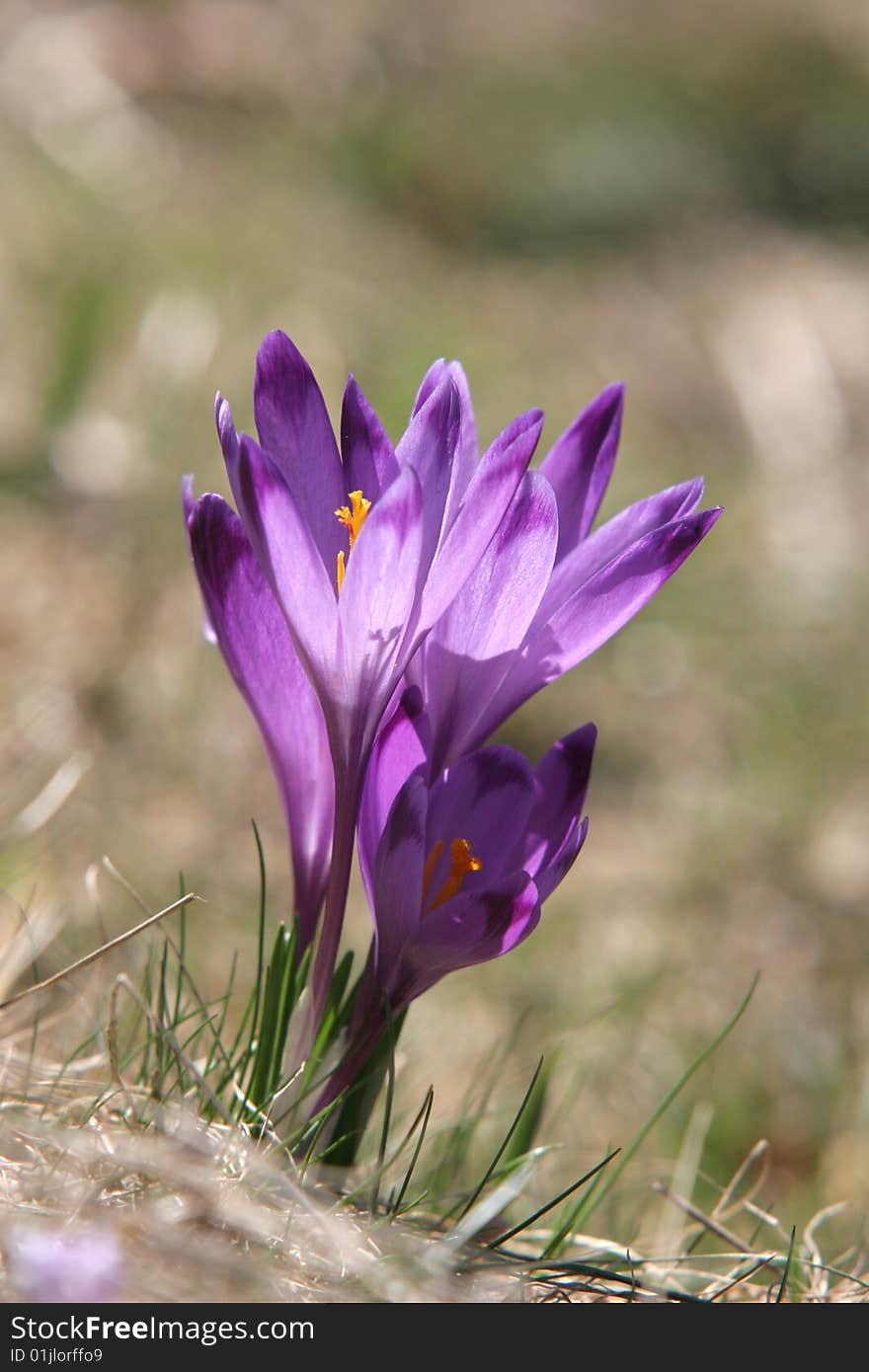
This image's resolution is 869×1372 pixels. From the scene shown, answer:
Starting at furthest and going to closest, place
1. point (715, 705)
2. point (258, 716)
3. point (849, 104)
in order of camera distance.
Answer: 1. point (849, 104)
2. point (715, 705)
3. point (258, 716)

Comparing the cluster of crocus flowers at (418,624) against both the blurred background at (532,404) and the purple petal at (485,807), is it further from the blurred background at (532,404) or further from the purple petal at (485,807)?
the blurred background at (532,404)

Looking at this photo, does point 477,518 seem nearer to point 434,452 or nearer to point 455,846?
point 434,452

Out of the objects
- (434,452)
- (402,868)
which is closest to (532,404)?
(434,452)

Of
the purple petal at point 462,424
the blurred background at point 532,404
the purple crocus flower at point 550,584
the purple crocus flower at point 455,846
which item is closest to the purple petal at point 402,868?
the purple crocus flower at point 455,846

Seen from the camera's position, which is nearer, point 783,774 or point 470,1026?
Answer: point 470,1026

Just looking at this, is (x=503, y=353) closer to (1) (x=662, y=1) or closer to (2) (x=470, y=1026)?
(2) (x=470, y=1026)

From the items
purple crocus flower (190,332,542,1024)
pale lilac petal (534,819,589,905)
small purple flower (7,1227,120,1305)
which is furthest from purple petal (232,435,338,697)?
small purple flower (7,1227,120,1305)
